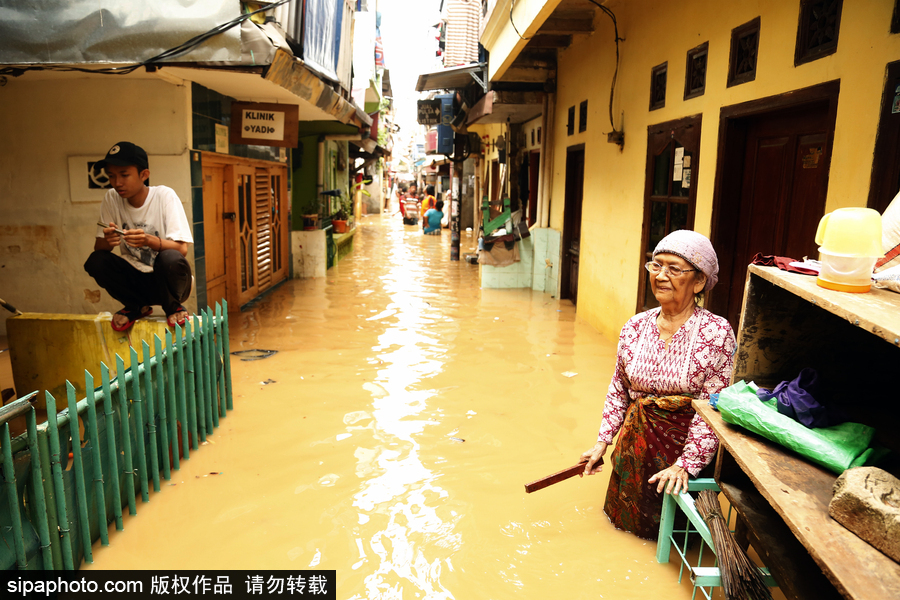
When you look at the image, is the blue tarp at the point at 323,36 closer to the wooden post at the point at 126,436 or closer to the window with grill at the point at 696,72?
the window with grill at the point at 696,72

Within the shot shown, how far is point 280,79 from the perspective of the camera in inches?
238

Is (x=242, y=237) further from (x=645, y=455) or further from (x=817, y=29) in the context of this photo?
(x=817, y=29)

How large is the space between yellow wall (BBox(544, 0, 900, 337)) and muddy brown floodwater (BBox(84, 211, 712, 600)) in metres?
1.20

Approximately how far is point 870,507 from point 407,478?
2.71 metres

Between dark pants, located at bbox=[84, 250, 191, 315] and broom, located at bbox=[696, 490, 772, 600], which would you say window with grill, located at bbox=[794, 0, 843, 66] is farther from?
dark pants, located at bbox=[84, 250, 191, 315]

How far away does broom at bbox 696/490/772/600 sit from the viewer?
6.67 feet

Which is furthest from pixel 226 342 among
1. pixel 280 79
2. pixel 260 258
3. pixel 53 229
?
pixel 260 258

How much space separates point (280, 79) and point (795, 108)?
4605 mm

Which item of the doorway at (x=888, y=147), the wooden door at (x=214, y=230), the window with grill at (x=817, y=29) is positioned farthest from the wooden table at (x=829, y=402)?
the wooden door at (x=214, y=230)

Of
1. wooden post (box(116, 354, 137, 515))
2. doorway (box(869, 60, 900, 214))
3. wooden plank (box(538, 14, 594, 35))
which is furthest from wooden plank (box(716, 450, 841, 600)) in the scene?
wooden plank (box(538, 14, 594, 35))

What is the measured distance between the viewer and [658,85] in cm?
616

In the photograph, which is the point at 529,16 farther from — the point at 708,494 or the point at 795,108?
the point at 708,494

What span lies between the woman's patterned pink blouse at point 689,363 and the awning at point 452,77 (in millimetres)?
8662

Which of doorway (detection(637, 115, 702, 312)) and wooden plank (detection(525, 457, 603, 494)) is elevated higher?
doorway (detection(637, 115, 702, 312))
